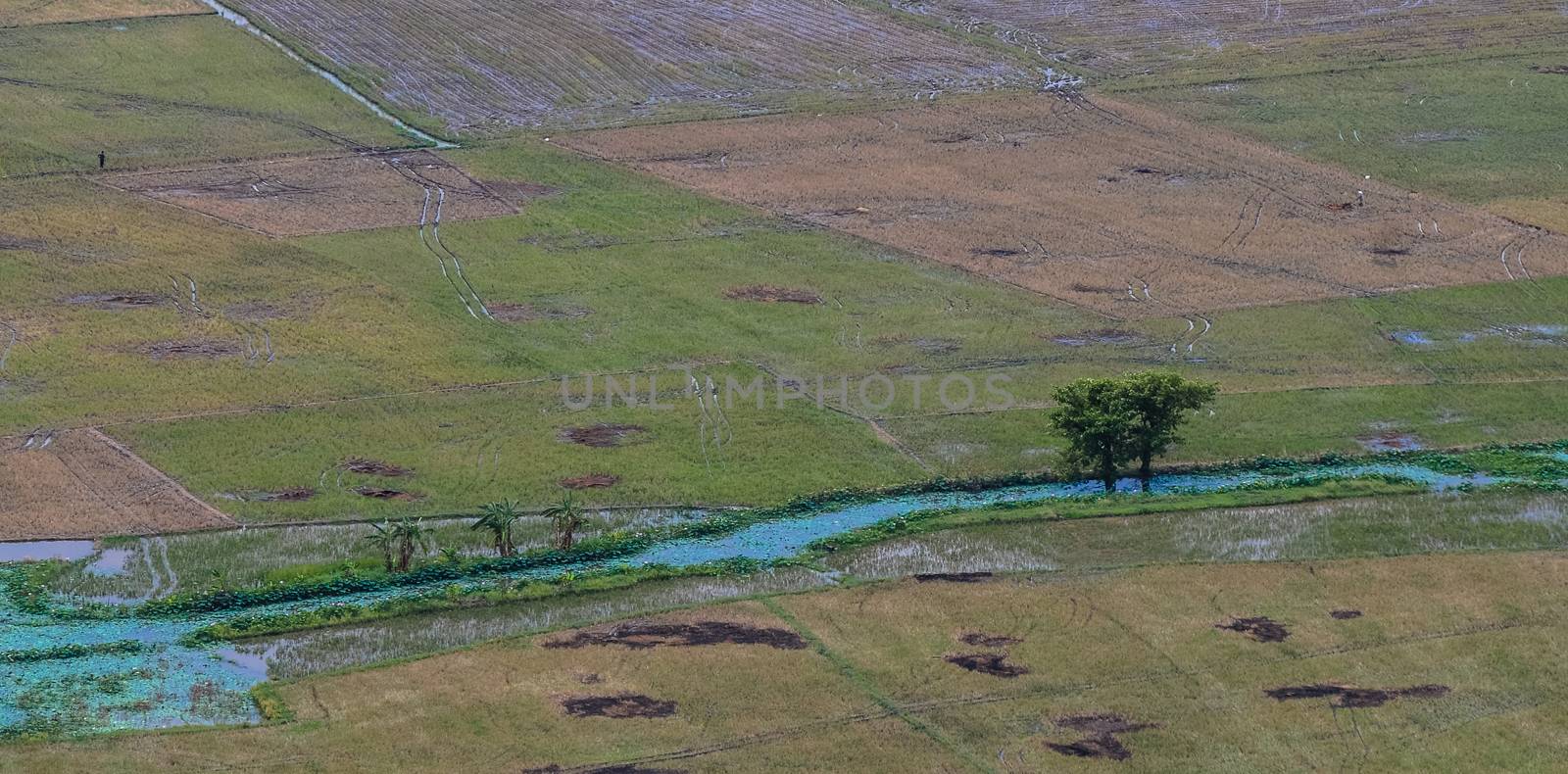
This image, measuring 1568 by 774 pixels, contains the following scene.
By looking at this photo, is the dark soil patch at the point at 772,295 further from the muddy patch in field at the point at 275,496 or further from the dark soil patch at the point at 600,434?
the muddy patch in field at the point at 275,496

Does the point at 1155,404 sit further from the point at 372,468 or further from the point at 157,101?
the point at 157,101

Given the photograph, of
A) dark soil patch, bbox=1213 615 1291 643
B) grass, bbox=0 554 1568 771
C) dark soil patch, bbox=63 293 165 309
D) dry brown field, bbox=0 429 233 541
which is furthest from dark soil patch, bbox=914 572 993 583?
dark soil patch, bbox=63 293 165 309

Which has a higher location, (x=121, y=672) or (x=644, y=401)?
(x=644, y=401)

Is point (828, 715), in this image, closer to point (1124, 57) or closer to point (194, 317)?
point (194, 317)

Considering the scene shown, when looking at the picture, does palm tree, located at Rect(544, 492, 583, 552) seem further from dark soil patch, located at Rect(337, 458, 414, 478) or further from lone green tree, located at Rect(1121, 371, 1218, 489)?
lone green tree, located at Rect(1121, 371, 1218, 489)

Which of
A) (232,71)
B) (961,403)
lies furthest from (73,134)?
(961,403)

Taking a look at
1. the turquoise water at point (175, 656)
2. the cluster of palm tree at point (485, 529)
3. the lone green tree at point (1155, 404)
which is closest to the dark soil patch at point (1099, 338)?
the lone green tree at point (1155, 404)
